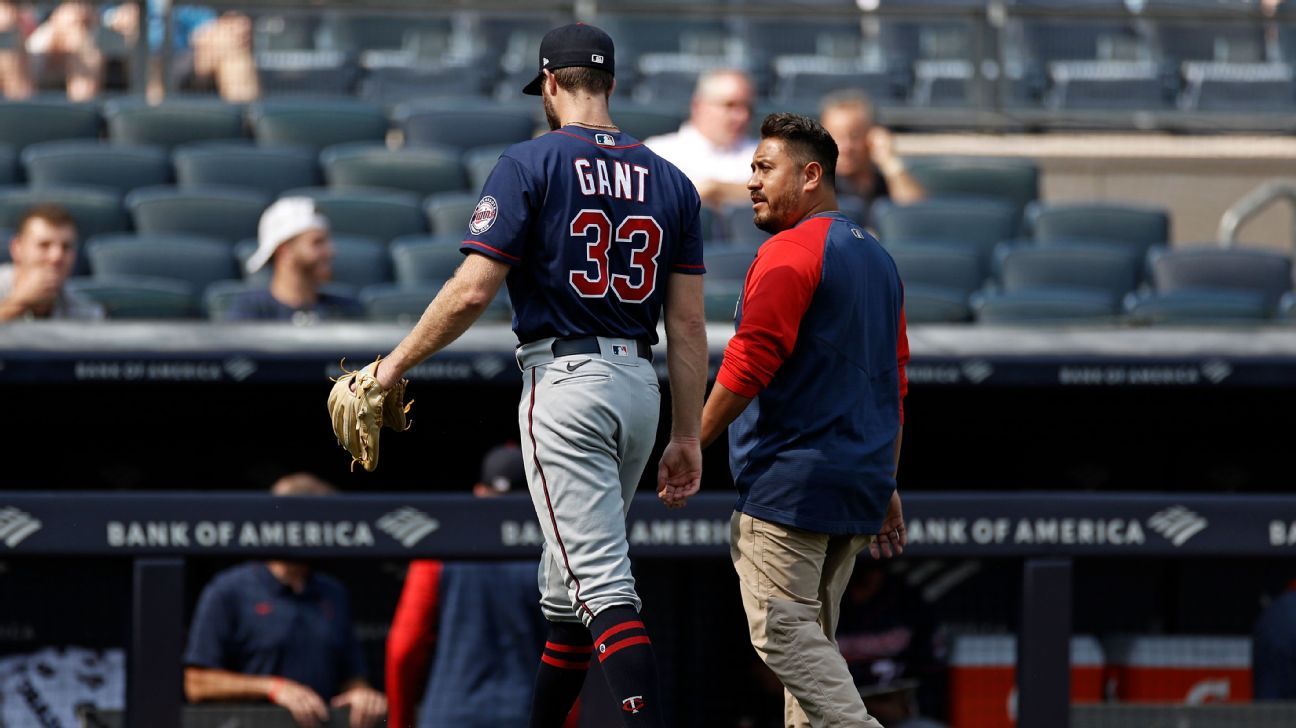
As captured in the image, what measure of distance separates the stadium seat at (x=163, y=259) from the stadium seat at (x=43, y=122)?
1699mm

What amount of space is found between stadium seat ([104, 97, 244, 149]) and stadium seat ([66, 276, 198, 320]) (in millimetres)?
2166

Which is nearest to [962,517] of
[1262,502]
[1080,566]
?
[1080,566]

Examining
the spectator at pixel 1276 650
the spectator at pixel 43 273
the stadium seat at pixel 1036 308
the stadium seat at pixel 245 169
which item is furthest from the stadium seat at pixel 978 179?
the spectator at pixel 43 273

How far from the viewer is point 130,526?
13.7ft

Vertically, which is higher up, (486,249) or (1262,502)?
(486,249)

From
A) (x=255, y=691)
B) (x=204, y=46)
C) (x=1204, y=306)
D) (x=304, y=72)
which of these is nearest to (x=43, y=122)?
(x=204, y=46)

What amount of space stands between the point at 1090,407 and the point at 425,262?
2.51 meters

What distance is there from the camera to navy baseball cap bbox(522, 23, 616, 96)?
3.43 m

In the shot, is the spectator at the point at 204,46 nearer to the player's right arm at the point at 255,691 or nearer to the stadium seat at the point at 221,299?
the stadium seat at the point at 221,299

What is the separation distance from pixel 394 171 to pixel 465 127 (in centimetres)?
74

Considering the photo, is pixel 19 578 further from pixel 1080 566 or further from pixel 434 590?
pixel 1080 566

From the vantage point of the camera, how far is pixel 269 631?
172 inches

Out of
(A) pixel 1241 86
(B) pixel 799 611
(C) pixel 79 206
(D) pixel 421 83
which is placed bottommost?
(B) pixel 799 611

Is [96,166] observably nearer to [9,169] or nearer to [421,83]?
[9,169]
